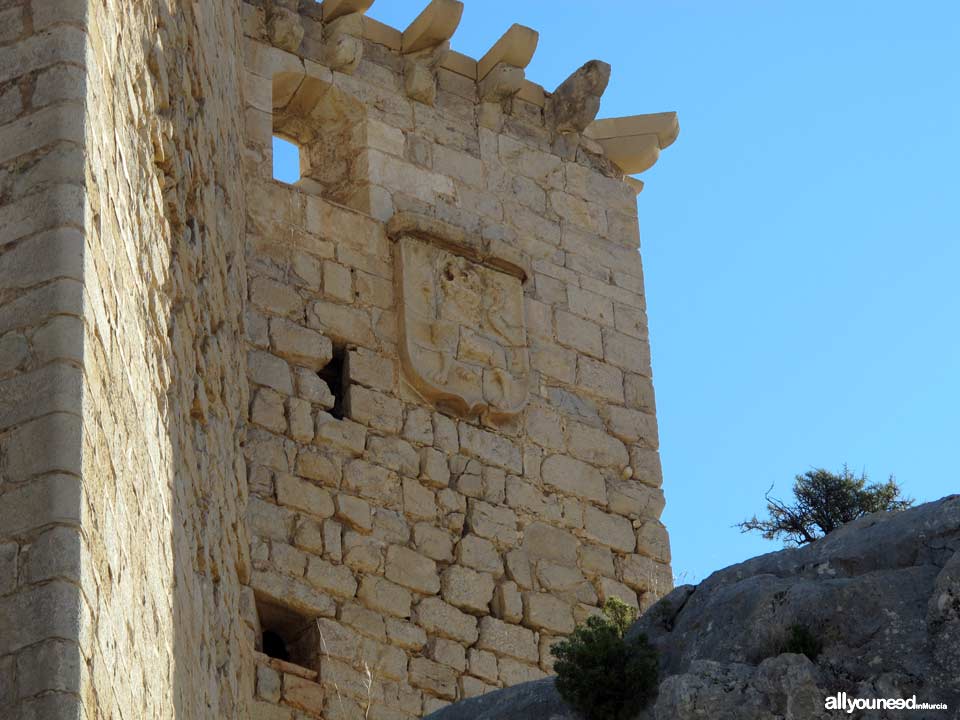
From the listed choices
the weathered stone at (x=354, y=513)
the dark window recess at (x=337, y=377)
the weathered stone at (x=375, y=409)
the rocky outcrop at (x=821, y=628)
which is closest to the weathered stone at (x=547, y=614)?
the weathered stone at (x=354, y=513)

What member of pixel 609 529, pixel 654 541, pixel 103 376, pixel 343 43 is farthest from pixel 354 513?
pixel 103 376

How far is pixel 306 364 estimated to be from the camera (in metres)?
9.45

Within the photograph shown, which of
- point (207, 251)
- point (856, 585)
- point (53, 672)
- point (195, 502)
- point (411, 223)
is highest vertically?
point (411, 223)

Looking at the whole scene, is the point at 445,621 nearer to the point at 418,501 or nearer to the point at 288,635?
the point at 418,501

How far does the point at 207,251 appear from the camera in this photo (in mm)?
7668

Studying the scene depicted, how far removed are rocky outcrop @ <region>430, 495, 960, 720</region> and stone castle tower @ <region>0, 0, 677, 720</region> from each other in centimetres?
152

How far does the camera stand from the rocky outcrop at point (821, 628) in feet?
17.7

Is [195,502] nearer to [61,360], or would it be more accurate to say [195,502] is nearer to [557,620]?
[61,360]

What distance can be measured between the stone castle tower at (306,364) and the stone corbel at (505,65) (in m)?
0.02

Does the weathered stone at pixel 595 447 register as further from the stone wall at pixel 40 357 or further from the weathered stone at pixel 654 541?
the stone wall at pixel 40 357

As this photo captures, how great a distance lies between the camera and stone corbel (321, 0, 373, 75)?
406 inches

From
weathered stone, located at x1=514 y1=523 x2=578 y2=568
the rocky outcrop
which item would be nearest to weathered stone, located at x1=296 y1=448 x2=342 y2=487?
weathered stone, located at x1=514 y1=523 x2=578 y2=568

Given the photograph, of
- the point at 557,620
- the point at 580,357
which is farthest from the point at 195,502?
the point at 580,357

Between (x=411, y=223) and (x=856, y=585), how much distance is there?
468 cm
